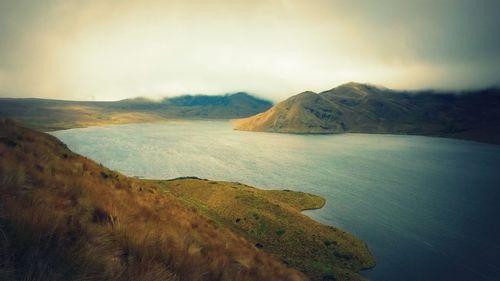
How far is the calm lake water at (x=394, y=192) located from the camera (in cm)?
5791

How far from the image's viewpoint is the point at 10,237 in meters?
4.20

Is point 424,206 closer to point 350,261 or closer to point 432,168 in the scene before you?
point 350,261

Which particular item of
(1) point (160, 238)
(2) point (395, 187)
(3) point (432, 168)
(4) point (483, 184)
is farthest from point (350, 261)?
(3) point (432, 168)

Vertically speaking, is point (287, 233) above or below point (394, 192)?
above

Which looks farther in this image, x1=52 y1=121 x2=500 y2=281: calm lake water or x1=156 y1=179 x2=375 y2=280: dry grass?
x1=52 y1=121 x2=500 y2=281: calm lake water

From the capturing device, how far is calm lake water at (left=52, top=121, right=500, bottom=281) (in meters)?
57.9

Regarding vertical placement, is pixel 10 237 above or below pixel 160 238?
above

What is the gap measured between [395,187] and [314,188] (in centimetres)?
2974

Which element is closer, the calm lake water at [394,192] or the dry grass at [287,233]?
the dry grass at [287,233]

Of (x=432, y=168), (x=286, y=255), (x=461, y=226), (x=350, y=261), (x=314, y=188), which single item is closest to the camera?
(x=286, y=255)

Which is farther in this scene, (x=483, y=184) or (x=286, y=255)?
(x=483, y=184)

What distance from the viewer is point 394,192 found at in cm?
10419

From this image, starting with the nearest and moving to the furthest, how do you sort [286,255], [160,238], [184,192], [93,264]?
[93,264] → [160,238] → [286,255] → [184,192]

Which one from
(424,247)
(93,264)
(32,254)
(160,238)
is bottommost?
(424,247)
